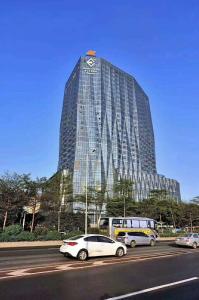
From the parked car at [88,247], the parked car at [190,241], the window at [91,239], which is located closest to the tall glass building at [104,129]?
the parked car at [190,241]

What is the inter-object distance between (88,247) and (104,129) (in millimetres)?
119538

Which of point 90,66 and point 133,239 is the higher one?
point 90,66

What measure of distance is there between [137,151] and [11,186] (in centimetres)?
11502

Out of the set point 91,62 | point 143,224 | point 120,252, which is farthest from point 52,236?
point 91,62

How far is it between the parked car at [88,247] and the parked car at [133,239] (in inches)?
495

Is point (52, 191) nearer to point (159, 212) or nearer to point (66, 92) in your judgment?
point (159, 212)

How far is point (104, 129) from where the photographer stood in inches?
5448

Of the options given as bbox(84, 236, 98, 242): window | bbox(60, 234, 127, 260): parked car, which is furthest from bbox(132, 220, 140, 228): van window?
bbox(84, 236, 98, 242): window

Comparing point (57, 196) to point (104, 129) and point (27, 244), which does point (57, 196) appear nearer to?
point (27, 244)

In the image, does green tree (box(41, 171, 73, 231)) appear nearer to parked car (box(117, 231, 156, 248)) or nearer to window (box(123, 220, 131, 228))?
window (box(123, 220, 131, 228))

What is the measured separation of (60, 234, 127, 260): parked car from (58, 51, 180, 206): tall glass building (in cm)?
10160

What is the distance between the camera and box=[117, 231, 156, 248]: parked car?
3397cm

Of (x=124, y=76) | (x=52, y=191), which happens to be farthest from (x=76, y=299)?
(x=124, y=76)

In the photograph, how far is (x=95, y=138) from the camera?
135 m
